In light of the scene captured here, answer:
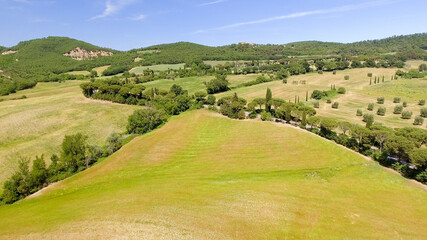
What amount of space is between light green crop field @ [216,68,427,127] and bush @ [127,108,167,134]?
48.0 metres

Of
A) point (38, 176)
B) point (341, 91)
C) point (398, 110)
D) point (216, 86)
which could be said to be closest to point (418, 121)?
point (398, 110)

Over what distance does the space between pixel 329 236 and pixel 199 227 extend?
1490 centimetres

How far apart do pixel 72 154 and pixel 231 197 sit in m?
41.8

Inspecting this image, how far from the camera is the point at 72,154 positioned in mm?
54875

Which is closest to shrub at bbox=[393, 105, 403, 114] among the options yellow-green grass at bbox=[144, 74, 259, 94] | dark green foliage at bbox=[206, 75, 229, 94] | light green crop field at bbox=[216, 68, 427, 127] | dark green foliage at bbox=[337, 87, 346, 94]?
light green crop field at bbox=[216, 68, 427, 127]

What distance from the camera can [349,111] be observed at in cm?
9369

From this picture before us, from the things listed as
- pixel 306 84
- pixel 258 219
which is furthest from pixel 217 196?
pixel 306 84

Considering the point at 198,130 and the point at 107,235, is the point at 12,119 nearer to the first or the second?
the point at 198,130

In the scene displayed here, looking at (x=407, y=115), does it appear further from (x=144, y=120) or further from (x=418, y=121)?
(x=144, y=120)

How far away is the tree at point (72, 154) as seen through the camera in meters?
53.8

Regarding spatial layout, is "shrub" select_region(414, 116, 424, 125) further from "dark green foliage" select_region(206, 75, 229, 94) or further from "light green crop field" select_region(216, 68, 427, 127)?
"dark green foliage" select_region(206, 75, 229, 94)

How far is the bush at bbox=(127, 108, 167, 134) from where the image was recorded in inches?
3036

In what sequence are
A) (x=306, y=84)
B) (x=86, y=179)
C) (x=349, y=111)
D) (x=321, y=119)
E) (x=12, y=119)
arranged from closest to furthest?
(x=86, y=179), (x=321, y=119), (x=12, y=119), (x=349, y=111), (x=306, y=84)

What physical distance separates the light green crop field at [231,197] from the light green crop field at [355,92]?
4264 cm
